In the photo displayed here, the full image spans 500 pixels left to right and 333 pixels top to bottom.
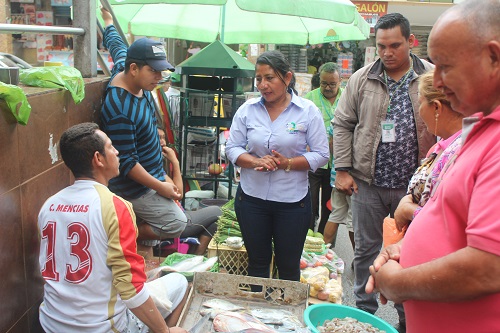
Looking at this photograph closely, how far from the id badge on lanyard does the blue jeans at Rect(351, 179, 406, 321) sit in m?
0.37

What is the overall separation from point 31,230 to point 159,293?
0.88 metres

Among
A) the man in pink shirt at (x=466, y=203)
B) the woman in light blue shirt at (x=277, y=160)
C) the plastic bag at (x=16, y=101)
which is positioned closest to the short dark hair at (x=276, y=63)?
the woman in light blue shirt at (x=277, y=160)

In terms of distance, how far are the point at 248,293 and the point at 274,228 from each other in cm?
50

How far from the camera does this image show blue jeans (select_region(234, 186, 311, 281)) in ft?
12.3

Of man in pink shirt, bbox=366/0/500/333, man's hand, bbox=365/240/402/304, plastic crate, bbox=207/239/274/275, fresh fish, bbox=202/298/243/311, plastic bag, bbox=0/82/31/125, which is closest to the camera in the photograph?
man in pink shirt, bbox=366/0/500/333

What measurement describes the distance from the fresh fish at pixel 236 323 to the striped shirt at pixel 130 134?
132cm

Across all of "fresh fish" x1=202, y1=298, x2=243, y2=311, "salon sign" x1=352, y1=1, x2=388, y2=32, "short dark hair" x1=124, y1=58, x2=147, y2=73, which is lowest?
"fresh fish" x1=202, y1=298, x2=243, y2=311

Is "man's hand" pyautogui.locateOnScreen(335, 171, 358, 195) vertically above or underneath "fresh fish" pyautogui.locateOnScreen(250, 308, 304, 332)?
above

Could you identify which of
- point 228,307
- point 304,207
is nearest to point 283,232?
point 304,207

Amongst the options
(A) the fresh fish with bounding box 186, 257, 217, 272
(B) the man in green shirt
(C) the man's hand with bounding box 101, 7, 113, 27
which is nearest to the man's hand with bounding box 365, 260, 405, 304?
(A) the fresh fish with bounding box 186, 257, 217, 272

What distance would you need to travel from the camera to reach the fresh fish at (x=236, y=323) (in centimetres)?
308

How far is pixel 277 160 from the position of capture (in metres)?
3.62

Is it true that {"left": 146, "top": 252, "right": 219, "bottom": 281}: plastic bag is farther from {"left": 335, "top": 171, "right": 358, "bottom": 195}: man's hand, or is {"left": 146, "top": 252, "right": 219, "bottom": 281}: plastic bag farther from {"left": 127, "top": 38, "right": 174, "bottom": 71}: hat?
{"left": 127, "top": 38, "right": 174, "bottom": 71}: hat

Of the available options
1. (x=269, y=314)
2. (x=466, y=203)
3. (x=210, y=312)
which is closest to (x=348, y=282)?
(x=269, y=314)
